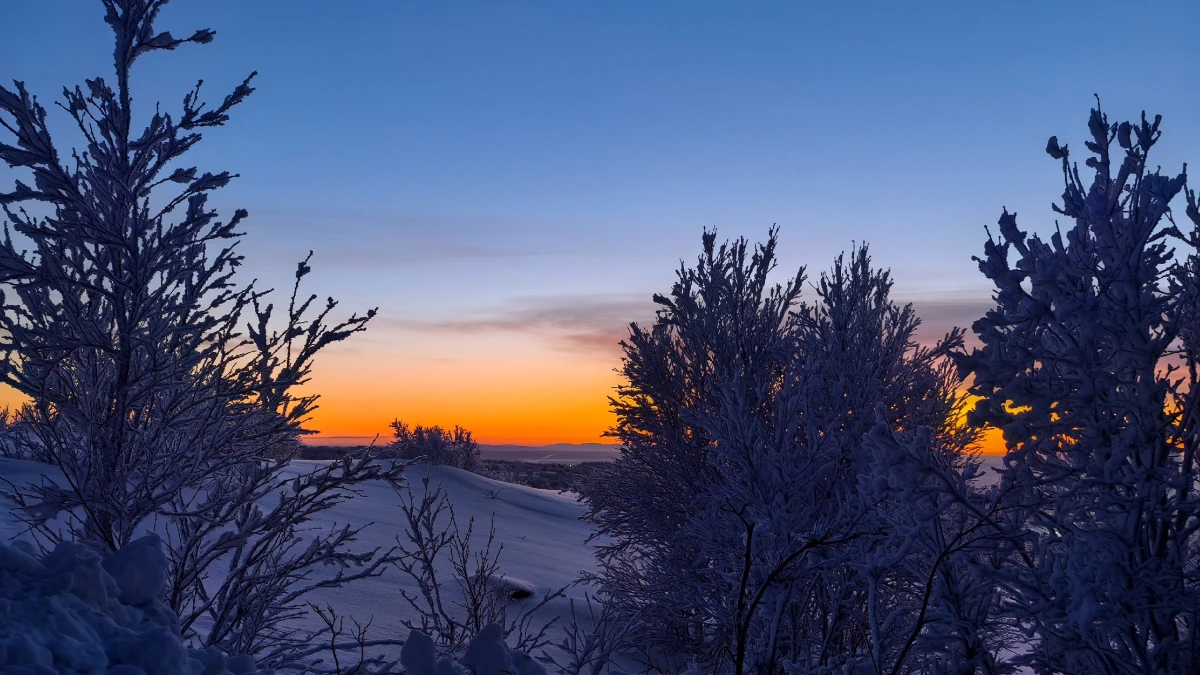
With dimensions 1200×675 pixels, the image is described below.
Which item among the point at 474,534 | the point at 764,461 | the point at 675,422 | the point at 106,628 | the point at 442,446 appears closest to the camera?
the point at 106,628

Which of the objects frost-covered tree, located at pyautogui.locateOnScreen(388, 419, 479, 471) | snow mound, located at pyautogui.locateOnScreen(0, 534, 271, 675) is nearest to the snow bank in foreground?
snow mound, located at pyautogui.locateOnScreen(0, 534, 271, 675)

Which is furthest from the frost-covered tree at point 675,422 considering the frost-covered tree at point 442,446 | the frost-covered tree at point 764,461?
the frost-covered tree at point 442,446

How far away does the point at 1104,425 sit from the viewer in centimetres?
367

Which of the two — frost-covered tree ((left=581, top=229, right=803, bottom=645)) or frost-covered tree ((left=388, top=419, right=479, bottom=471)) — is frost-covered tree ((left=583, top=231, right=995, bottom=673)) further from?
frost-covered tree ((left=388, top=419, right=479, bottom=471))

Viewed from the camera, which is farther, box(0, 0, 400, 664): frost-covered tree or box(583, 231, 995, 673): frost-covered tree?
box(583, 231, 995, 673): frost-covered tree

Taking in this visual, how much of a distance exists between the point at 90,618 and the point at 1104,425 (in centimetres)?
449

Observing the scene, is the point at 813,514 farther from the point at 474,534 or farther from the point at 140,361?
the point at 474,534

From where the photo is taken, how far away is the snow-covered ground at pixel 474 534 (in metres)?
9.55

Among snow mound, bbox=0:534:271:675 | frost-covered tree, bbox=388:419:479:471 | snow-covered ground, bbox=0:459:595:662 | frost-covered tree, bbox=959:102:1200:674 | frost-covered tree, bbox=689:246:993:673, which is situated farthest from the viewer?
frost-covered tree, bbox=388:419:479:471

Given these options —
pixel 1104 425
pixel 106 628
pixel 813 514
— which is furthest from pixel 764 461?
pixel 106 628

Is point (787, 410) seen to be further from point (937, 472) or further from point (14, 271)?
point (14, 271)

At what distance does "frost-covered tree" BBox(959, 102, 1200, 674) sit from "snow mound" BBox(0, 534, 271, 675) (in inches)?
143

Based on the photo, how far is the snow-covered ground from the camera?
9.55 m

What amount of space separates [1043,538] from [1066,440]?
530 mm
